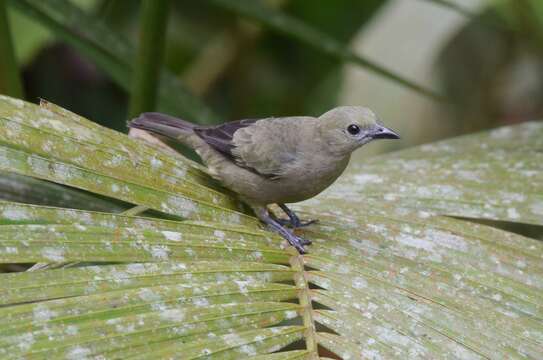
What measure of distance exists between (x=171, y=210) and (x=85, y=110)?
169 inches

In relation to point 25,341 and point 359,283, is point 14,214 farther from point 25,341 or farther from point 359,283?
point 359,283

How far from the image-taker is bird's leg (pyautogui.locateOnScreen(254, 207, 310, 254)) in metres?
2.29

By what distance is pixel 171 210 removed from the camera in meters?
2.18

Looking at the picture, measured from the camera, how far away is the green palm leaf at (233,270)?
160 centimetres

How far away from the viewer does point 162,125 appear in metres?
3.04

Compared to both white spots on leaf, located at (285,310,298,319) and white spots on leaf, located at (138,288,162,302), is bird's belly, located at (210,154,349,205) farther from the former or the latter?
white spots on leaf, located at (138,288,162,302)

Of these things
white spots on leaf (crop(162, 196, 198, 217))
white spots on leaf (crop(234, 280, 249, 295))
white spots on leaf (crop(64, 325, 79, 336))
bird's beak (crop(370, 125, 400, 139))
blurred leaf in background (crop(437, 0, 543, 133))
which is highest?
blurred leaf in background (crop(437, 0, 543, 133))

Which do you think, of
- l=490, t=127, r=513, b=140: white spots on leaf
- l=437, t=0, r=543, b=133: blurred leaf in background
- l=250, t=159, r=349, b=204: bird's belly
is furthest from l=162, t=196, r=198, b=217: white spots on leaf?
l=437, t=0, r=543, b=133: blurred leaf in background

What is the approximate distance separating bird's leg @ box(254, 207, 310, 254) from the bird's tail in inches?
18.9

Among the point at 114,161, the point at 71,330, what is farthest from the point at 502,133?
the point at 71,330

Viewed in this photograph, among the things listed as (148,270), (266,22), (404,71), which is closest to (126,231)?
(148,270)

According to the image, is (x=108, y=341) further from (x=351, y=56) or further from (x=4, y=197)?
(x=351, y=56)

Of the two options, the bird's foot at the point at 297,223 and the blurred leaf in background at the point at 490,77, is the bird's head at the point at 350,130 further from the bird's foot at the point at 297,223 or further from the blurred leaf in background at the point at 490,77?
the blurred leaf in background at the point at 490,77

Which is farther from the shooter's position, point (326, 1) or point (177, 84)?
point (326, 1)
